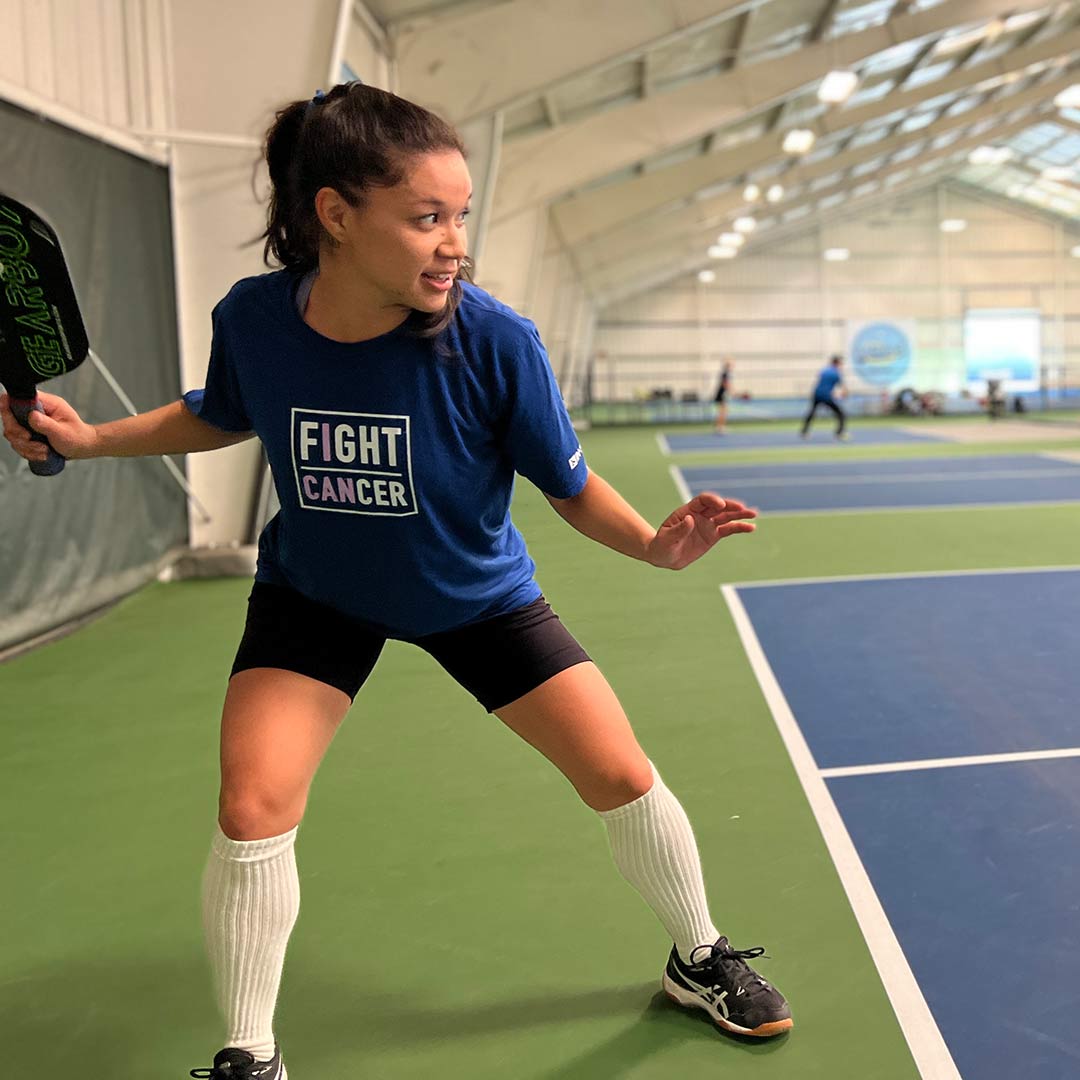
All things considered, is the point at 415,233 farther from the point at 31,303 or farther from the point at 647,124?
the point at 647,124

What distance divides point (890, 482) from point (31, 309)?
12.8 meters

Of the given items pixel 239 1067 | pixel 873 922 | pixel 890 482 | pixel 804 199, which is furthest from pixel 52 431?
pixel 804 199

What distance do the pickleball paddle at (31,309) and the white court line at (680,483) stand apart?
10402mm

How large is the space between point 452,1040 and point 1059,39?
24.0 metres

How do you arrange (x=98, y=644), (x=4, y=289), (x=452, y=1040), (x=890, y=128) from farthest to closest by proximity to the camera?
1. (x=890, y=128)
2. (x=98, y=644)
3. (x=452, y=1040)
4. (x=4, y=289)

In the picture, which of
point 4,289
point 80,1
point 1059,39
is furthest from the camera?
point 1059,39

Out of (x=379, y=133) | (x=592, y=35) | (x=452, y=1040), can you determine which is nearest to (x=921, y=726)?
(x=452, y=1040)

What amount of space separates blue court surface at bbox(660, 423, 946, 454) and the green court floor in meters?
16.6

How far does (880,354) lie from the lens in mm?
43250

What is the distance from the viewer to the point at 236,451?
9.01 m

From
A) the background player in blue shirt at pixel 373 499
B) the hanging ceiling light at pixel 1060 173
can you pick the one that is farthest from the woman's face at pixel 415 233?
the hanging ceiling light at pixel 1060 173

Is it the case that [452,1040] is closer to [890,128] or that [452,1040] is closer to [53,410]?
[53,410]

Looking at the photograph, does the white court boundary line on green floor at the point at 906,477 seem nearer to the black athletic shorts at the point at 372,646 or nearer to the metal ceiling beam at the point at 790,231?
the black athletic shorts at the point at 372,646

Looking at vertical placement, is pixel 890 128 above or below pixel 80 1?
above
